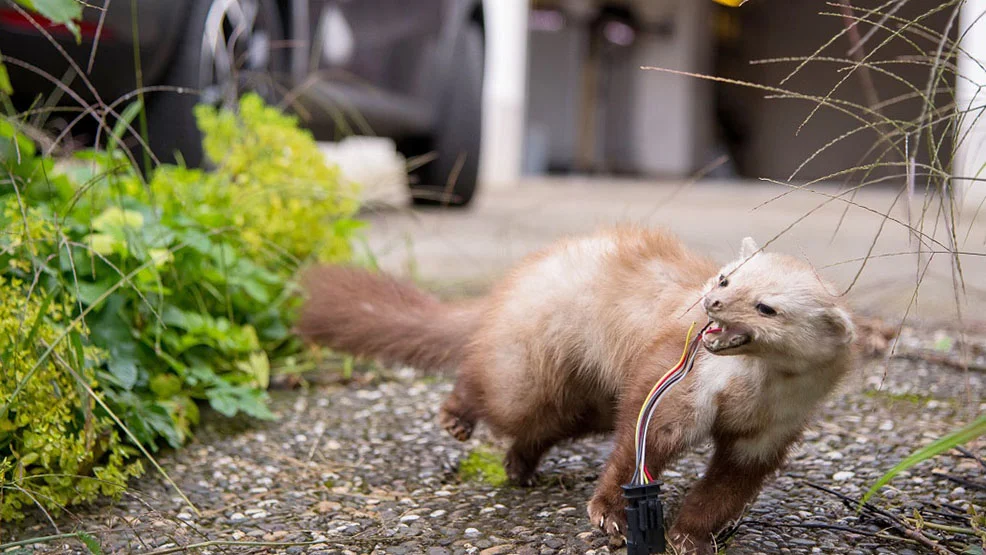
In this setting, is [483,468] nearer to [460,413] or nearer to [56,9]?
[460,413]

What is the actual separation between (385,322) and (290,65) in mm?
2905

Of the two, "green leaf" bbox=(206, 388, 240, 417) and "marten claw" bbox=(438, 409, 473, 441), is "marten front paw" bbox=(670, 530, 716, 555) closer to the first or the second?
"marten claw" bbox=(438, 409, 473, 441)

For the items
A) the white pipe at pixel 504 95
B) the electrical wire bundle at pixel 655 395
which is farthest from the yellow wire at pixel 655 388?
the white pipe at pixel 504 95

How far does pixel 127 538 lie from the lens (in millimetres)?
1642

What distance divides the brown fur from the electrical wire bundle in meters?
0.02

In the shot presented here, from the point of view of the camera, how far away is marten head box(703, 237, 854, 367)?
57.6 inches

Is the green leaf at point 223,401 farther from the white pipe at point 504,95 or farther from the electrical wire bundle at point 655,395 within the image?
the white pipe at point 504,95

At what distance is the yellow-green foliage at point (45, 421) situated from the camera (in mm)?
1656

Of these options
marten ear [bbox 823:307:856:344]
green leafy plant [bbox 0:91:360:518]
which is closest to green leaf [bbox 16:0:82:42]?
green leafy plant [bbox 0:91:360:518]

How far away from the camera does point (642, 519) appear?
1468mm

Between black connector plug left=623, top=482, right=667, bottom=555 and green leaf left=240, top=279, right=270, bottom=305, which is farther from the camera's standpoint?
green leaf left=240, top=279, right=270, bottom=305

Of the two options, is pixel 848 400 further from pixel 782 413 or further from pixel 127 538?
pixel 127 538

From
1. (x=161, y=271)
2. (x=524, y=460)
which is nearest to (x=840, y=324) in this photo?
(x=524, y=460)

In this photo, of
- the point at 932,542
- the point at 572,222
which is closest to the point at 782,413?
the point at 932,542
